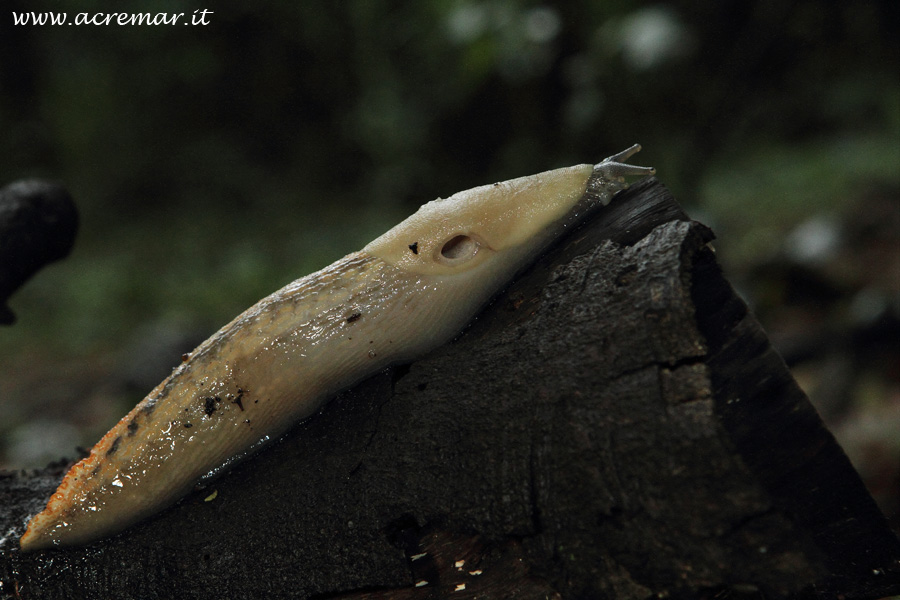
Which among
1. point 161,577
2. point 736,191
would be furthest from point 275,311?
point 736,191

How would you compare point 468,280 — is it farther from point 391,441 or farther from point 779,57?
point 779,57

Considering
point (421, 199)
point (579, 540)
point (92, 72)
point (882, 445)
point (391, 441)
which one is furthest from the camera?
point (92, 72)

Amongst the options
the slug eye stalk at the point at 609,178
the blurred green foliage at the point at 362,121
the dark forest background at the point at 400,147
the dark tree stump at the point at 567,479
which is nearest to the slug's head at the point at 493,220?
the slug eye stalk at the point at 609,178

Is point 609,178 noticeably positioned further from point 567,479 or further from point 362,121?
point 362,121

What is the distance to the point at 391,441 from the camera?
5.69 ft

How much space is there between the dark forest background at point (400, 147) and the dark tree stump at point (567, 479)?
2.58 m

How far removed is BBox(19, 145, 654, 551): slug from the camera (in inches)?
76.0

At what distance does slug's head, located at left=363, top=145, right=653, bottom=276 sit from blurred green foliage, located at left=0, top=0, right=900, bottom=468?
347 centimetres

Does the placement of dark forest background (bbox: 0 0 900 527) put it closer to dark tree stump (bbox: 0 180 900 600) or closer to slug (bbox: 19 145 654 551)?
dark tree stump (bbox: 0 180 900 600)

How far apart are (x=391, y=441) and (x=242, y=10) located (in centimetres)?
1074

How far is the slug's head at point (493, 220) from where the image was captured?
203 cm

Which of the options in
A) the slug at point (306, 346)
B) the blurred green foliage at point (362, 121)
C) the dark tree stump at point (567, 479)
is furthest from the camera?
the blurred green foliage at point (362, 121)

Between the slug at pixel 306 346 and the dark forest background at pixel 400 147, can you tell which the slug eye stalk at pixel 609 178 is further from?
the dark forest background at pixel 400 147

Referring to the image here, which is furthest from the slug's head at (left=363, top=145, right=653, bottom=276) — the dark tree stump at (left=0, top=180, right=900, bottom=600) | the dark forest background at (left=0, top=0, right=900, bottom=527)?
the dark forest background at (left=0, top=0, right=900, bottom=527)
